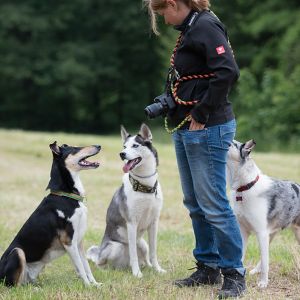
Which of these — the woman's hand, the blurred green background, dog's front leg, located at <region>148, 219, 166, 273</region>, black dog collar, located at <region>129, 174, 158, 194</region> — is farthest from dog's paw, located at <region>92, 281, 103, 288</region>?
the blurred green background

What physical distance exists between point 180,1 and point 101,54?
110ft

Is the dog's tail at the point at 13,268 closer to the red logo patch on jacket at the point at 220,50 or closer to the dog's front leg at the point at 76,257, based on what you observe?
the dog's front leg at the point at 76,257

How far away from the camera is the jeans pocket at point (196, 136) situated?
193 inches

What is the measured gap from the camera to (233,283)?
511 cm

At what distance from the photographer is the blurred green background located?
108ft

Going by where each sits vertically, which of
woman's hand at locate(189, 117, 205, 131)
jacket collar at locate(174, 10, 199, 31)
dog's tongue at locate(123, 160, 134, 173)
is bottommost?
dog's tongue at locate(123, 160, 134, 173)

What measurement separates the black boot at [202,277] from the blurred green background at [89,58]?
24.2 m

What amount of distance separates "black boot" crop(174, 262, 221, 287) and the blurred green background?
79.3ft

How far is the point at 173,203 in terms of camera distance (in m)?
11.1

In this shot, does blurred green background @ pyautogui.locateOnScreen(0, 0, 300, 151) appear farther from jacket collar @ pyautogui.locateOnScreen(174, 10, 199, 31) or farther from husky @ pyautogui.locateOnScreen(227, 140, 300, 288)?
jacket collar @ pyautogui.locateOnScreen(174, 10, 199, 31)

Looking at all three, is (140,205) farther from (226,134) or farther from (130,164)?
(226,134)

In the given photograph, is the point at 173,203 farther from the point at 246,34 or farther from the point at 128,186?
the point at 246,34

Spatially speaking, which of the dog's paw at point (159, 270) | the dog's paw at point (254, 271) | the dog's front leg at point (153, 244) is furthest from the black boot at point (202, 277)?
the dog's front leg at point (153, 244)

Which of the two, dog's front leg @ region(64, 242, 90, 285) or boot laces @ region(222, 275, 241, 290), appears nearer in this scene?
boot laces @ region(222, 275, 241, 290)
